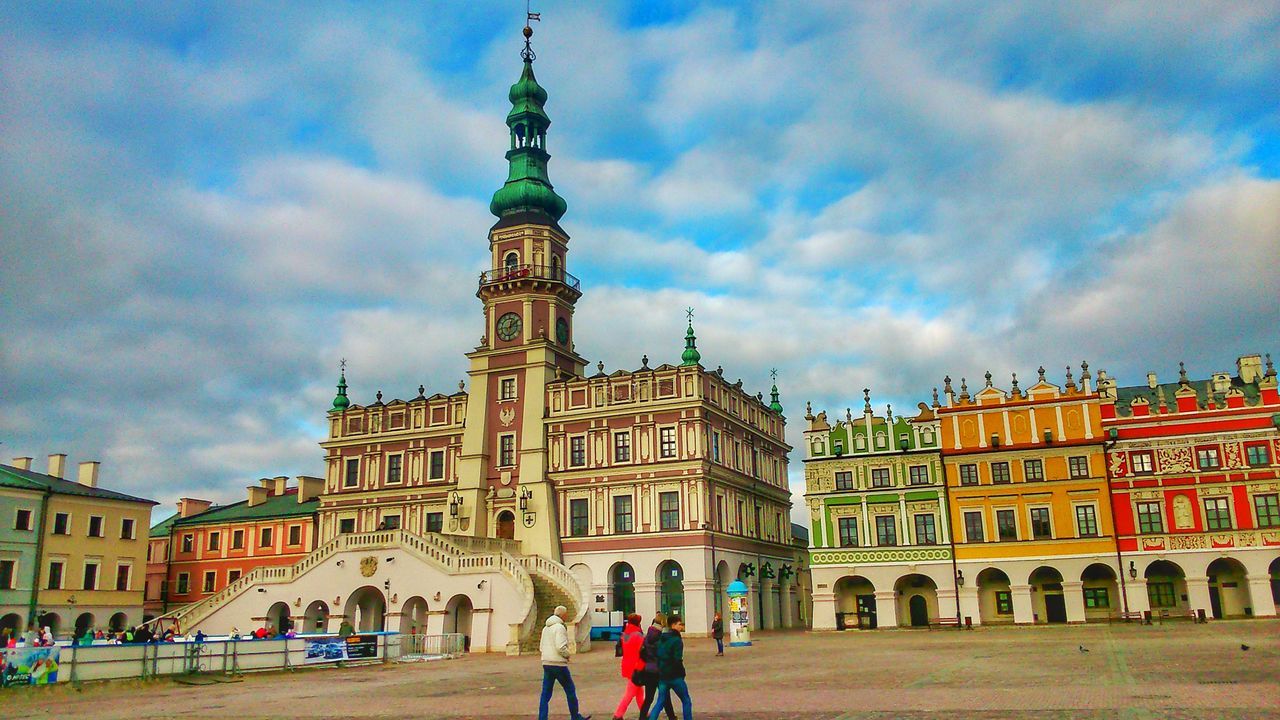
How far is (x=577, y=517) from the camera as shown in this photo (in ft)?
193

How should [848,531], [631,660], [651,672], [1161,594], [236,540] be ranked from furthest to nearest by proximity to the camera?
[236,540]
[848,531]
[1161,594]
[631,660]
[651,672]

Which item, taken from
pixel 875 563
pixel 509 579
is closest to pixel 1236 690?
pixel 509 579

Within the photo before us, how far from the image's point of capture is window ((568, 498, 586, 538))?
58.5 m

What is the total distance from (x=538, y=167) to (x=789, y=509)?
98.3 feet

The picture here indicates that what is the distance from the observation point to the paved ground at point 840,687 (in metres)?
17.2

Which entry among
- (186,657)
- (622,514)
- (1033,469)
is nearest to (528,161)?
(622,514)

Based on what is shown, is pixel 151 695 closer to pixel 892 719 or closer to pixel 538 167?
pixel 892 719

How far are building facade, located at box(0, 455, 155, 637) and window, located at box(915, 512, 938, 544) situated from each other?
48.3 meters

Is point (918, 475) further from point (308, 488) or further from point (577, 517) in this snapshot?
point (308, 488)

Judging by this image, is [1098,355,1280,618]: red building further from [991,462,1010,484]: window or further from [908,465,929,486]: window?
[908,465,929,486]: window

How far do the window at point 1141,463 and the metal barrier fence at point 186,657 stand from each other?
3836 cm

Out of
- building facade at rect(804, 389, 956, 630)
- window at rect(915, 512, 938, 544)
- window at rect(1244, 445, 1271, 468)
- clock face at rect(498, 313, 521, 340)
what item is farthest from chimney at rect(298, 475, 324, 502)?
window at rect(1244, 445, 1271, 468)

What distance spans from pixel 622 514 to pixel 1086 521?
24931 millimetres

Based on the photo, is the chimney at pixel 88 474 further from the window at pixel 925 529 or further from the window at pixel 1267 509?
the window at pixel 1267 509
